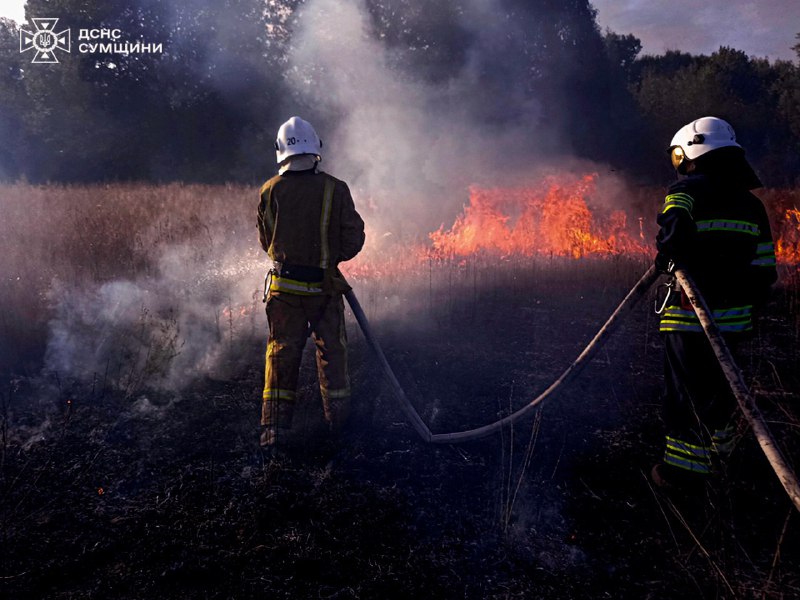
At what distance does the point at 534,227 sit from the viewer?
10859mm

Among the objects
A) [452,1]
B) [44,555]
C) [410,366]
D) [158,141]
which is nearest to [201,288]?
[410,366]

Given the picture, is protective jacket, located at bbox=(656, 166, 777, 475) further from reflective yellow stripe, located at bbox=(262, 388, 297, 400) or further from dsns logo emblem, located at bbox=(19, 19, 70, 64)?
dsns logo emblem, located at bbox=(19, 19, 70, 64)

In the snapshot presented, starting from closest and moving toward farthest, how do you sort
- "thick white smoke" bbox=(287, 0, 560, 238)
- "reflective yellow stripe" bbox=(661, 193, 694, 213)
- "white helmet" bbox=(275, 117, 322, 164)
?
"reflective yellow stripe" bbox=(661, 193, 694, 213)
"white helmet" bbox=(275, 117, 322, 164)
"thick white smoke" bbox=(287, 0, 560, 238)

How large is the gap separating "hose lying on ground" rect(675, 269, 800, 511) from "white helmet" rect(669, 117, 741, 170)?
797 mm

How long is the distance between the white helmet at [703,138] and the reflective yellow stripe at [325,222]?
235 cm

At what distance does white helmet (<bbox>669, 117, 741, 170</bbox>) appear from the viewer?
3.06m

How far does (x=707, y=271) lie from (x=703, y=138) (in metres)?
0.82

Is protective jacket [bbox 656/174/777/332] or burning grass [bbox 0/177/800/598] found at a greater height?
protective jacket [bbox 656/174/777/332]

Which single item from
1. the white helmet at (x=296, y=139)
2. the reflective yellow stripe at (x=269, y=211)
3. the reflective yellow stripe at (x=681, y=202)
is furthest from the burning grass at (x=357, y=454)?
the white helmet at (x=296, y=139)

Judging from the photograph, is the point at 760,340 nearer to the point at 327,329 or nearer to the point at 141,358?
the point at 327,329

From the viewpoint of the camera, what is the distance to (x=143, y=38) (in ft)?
61.8

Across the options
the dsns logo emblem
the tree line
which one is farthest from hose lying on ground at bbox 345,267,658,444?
the dsns logo emblem

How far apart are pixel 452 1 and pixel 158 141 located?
45.2ft

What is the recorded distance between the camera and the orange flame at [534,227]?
412 inches
